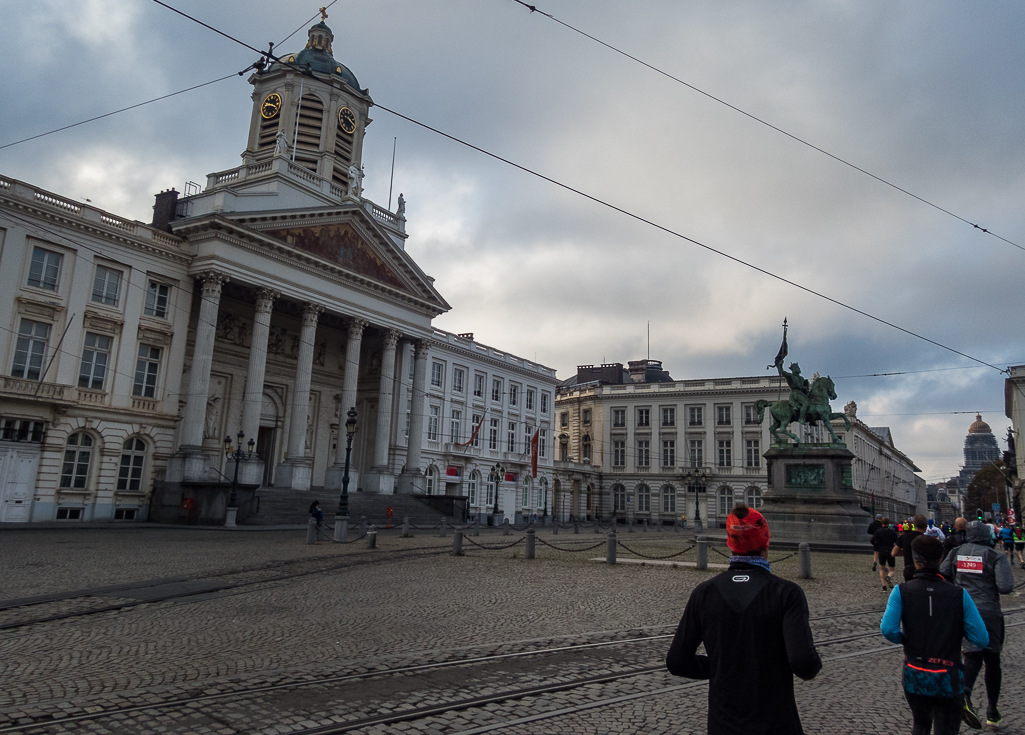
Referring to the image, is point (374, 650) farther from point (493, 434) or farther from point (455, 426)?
point (493, 434)

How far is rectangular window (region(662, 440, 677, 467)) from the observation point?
2864 inches

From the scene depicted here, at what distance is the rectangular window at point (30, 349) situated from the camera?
30.8 meters

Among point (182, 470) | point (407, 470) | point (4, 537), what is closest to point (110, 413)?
point (182, 470)

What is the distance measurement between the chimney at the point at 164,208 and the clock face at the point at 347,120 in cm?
1283

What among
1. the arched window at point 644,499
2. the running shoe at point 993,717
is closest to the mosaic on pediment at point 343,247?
the running shoe at point 993,717

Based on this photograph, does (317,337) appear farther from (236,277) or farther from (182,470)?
(182,470)

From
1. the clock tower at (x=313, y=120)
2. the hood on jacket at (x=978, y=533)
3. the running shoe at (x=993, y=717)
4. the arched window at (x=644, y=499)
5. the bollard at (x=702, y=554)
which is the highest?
the clock tower at (x=313, y=120)

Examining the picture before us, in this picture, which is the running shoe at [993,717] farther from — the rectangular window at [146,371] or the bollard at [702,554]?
the rectangular window at [146,371]

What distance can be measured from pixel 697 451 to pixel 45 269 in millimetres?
57322

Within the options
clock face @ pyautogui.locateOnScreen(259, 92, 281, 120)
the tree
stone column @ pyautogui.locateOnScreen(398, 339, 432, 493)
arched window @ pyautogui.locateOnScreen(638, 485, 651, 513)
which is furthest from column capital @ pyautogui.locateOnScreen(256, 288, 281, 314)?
the tree

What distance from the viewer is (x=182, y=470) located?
111 ft

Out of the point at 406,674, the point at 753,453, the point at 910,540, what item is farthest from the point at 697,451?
the point at 406,674

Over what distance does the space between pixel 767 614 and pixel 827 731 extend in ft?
11.7

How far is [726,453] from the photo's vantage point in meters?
70.9
